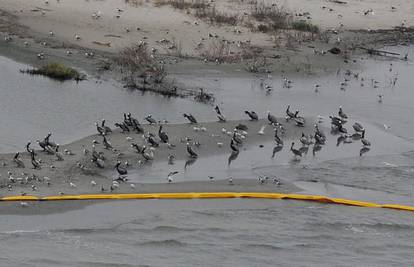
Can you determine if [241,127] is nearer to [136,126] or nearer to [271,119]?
[271,119]

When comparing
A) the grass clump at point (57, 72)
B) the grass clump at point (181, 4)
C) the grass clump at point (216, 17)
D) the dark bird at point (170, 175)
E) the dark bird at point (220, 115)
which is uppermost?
the grass clump at point (181, 4)

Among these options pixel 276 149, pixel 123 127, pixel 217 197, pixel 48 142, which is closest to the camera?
pixel 217 197

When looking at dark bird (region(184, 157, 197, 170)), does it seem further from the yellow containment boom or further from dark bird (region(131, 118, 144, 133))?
dark bird (region(131, 118, 144, 133))

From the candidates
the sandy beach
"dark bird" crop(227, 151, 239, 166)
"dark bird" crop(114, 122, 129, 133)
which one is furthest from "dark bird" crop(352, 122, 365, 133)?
the sandy beach

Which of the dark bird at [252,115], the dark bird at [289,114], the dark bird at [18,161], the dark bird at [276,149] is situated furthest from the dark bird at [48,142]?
the dark bird at [289,114]

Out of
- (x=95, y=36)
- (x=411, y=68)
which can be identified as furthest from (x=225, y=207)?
(x=411, y=68)

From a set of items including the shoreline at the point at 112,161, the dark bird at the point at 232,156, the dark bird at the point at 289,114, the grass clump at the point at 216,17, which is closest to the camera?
the shoreline at the point at 112,161

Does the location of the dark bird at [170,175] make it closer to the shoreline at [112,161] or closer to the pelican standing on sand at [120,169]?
the shoreline at [112,161]

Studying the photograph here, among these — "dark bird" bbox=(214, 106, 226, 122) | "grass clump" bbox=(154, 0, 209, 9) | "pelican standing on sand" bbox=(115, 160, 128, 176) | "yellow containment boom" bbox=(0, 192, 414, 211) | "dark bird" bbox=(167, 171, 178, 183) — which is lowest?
"yellow containment boom" bbox=(0, 192, 414, 211)

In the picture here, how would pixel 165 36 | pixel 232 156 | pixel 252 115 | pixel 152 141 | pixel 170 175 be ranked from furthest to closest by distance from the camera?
1. pixel 165 36
2. pixel 252 115
3. pixel 232 156
4. pixel 152 141
5. pixel 170 175

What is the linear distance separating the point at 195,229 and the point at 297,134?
287 inches

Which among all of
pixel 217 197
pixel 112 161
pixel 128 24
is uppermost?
pixel 128 24

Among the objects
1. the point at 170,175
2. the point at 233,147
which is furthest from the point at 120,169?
the point at 233,147

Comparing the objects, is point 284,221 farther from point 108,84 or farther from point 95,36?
point 95,36
